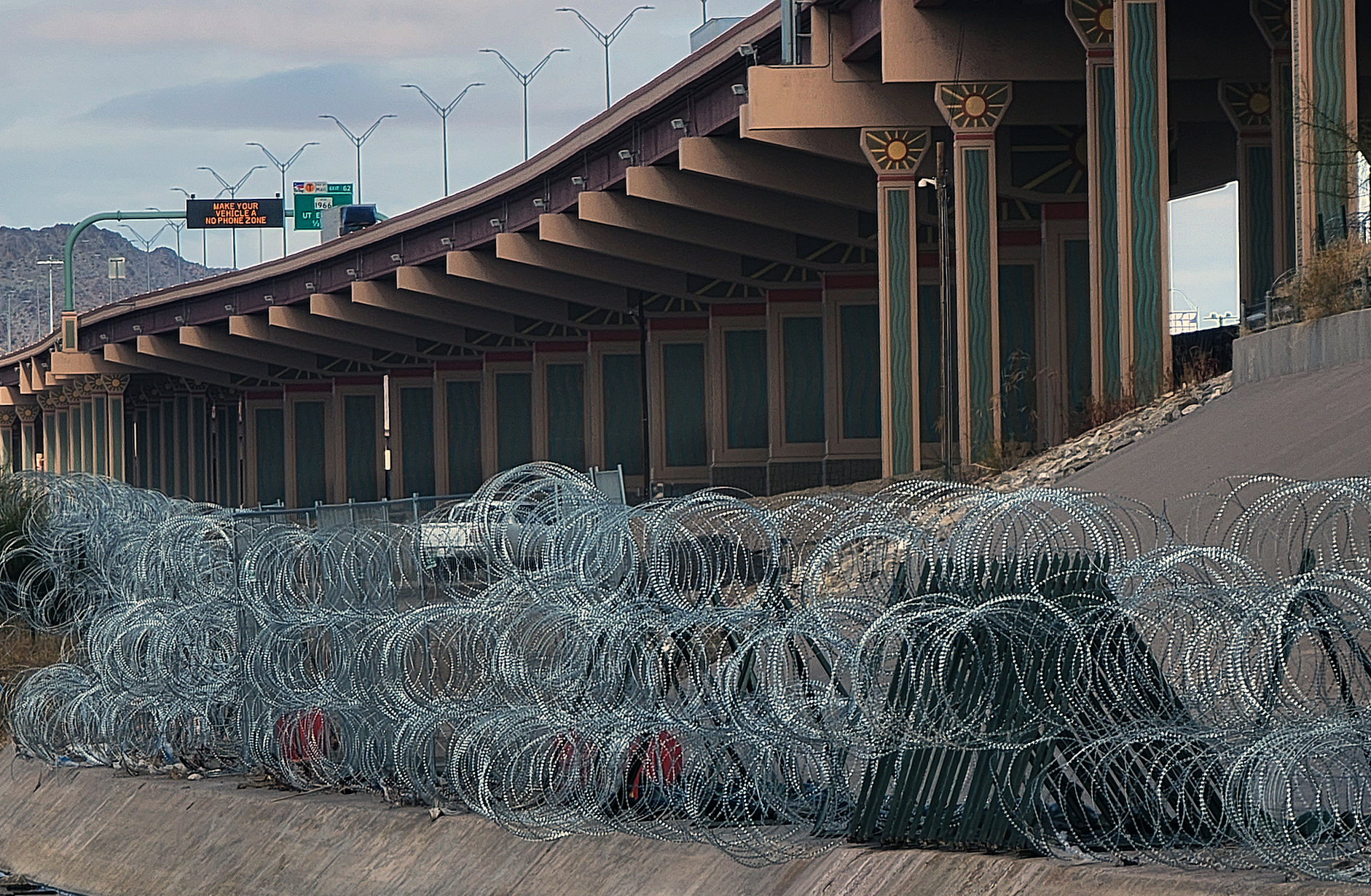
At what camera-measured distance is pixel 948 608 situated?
1229cm

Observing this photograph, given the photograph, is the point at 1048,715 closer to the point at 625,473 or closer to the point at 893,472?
the point at 893,472

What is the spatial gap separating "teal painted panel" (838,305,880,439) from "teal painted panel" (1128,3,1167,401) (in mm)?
28184

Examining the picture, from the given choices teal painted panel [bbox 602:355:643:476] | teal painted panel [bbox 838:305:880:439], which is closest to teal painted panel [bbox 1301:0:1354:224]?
teal painted panel [bbox 838:305:880:439]

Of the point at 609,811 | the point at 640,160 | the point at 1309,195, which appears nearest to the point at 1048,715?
the point at 609,811

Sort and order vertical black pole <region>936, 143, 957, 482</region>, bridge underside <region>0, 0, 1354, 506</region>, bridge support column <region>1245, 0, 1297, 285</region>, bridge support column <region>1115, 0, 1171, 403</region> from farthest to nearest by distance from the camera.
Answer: vertical black pole <region>936, 143, 957, 482</region>, bridge support column <region>1245, 0, 1297, 285</region>, bridge underside <region>0, 0, 1354, 506</region>, bridge support column <region>1115, 0, 1171, 403</region>

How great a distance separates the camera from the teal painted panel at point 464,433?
263ft

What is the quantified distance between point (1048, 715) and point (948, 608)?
782 mm

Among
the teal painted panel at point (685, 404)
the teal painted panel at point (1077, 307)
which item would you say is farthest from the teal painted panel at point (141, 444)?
the teal painted panel at point (1077, 307)

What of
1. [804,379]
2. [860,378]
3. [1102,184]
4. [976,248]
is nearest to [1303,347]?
[1102,184]

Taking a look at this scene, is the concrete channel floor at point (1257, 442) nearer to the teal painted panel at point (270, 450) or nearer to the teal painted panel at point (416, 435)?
the teal painted panel at point (416, 435)

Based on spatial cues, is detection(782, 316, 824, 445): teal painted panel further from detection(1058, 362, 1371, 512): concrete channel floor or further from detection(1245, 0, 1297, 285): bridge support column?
detection(1058, 362, 1371, 512): concrete channel floor

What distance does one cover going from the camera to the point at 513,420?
7869cm

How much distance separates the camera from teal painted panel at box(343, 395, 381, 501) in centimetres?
8706

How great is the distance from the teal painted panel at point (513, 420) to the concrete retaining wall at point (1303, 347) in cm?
5263
